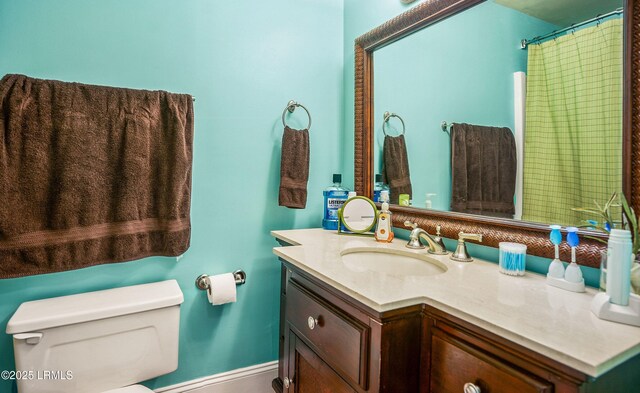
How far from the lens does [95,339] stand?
1.13 metres

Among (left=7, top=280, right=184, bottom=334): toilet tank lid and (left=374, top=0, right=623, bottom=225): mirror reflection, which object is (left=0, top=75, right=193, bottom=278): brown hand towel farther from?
(left=374, top=0, right=623, bottom=225): mirror reflection

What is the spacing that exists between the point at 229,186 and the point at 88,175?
1.79 feet

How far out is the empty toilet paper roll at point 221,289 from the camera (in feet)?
4.61

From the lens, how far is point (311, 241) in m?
1.35

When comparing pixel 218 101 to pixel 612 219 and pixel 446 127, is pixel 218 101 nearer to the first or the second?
pixel 446 127

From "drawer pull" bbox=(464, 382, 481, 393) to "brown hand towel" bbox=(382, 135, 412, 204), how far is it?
2.88 ft

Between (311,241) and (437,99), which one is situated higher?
(437,99)

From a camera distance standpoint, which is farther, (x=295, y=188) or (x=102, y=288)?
(x=295, y=188)

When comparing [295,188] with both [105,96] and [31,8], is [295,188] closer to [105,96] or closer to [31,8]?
[105,96]

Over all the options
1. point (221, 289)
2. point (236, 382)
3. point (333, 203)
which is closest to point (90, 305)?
point (221, 289)

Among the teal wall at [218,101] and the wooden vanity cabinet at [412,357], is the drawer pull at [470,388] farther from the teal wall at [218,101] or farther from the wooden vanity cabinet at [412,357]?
the teal wall at [218,101]

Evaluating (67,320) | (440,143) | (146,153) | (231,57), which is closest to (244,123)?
(231,57)

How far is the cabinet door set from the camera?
917 mm

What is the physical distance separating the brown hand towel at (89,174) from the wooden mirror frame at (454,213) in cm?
84
